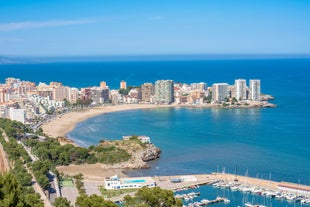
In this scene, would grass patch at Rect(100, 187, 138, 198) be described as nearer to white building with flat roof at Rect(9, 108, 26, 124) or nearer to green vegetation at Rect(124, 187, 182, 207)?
green vegetation at Rect(124, 187, 182, 207)

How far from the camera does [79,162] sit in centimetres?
2139

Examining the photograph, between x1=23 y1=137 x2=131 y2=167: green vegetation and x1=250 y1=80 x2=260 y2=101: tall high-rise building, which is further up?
x1=250 y1=80 x2=260 y2=101: tall high-rise building

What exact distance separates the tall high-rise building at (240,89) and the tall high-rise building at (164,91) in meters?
5.82

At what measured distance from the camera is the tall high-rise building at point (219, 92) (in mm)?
43625

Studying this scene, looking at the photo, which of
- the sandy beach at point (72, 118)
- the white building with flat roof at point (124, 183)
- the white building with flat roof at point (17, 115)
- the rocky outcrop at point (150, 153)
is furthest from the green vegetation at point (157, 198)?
the white building with flat roof at point (17, 115)

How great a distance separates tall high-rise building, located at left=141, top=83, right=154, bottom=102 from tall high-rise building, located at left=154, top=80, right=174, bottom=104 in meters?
0.98

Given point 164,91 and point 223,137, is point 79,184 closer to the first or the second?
point 223,137

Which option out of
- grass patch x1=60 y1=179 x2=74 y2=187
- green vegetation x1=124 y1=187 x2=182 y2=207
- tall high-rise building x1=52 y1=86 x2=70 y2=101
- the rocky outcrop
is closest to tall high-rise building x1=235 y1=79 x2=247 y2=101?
tall high-rise building x1=52 y1=86 x2=70 y2=101

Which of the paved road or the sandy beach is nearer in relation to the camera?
the paved road

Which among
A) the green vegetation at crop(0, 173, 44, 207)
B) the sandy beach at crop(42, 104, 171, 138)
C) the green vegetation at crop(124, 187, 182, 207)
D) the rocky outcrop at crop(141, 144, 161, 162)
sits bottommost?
the rocky outcrop at crop(141, 144, 161, 162)

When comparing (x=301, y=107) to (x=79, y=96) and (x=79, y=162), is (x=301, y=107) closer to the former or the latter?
(x=79, y=96)

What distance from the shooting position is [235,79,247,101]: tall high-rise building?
44.3m

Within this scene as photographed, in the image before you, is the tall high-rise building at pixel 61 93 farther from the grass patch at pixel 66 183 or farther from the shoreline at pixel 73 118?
the grass patch at pixel 66 183

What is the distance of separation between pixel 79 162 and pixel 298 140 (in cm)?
1162
